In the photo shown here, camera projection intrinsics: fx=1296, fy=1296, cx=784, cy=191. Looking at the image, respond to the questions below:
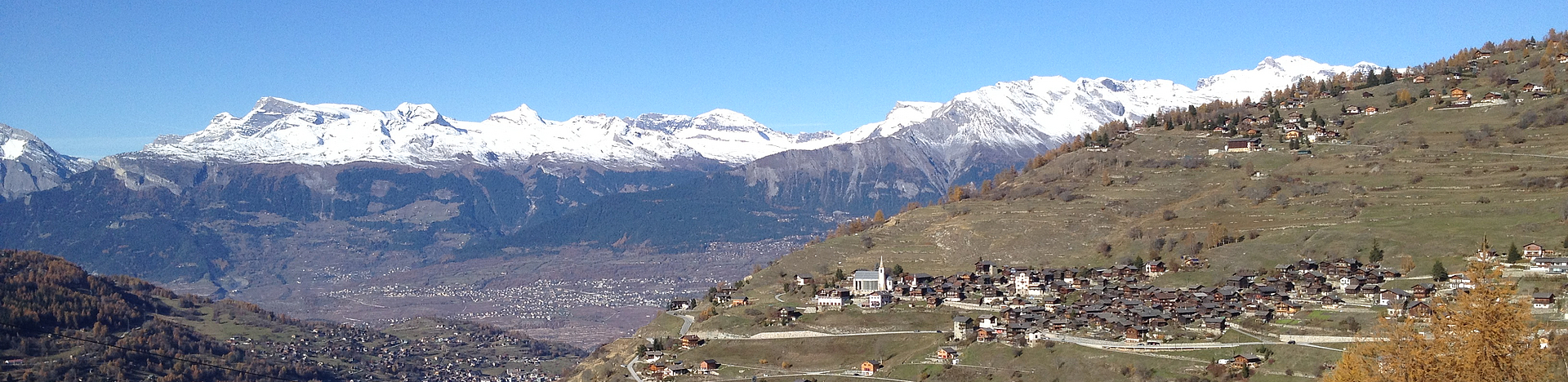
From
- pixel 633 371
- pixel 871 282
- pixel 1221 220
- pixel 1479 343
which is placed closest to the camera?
pixel 1479 343

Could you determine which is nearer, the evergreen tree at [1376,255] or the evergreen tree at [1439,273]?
the evergreen tree at [1439,273]

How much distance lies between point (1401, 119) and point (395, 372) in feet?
375

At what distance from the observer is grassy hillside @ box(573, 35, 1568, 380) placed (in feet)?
241

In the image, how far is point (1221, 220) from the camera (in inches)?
4173

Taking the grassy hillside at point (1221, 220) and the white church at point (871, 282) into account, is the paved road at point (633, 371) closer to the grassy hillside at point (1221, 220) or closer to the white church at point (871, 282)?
the grassy hillside at point (1221, 220)

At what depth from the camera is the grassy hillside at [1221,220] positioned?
73375 mm

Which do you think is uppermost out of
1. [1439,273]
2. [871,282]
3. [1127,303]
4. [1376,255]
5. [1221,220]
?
[1221,220]

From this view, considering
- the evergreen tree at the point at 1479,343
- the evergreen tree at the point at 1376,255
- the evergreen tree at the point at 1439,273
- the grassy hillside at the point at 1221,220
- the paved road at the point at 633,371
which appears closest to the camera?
the evergreen tree at the point at 1479,343

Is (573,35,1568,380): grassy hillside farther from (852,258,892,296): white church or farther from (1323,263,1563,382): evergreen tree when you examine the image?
(1323,263,1563,382): evergreen tree

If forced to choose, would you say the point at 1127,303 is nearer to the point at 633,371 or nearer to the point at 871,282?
the point at 871,282

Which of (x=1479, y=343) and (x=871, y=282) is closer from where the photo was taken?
(x=1479, y=343)

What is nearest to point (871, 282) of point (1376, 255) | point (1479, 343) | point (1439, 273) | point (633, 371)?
point (633, 371)

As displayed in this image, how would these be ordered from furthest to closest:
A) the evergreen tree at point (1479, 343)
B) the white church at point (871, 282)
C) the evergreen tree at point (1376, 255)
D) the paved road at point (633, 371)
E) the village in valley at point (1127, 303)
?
the white church at point (871, 282), the paved road at point (633, 371), the evergreen tree at point (1376, 255), the village in valley at point (1127, 303), the evergreen tree at point (1479, 343)

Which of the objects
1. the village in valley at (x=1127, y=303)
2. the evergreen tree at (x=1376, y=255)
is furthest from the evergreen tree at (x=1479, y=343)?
the evergreen tree at (x=1376, y=255)
